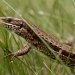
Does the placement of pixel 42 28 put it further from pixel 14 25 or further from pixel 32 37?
pixel 14 25

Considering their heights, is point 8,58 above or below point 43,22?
above

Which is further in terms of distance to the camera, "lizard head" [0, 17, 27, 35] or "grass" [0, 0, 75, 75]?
"lizard head" [0, 17, 27, 35]

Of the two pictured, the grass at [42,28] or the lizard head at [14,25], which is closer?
Result: the grass at [42,28]

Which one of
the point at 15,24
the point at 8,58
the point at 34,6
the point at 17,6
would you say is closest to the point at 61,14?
the point at 34,6

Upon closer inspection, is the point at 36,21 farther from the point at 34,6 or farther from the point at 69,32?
the point at 34,6

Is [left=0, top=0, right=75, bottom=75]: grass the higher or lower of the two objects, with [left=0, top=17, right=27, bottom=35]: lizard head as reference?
lower
